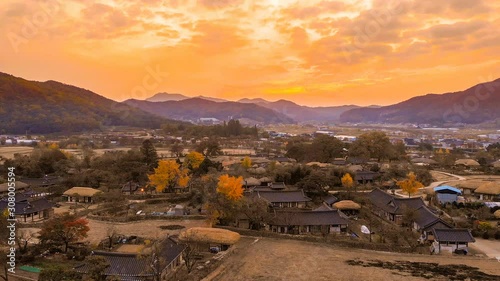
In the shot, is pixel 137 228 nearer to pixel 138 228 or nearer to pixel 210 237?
pixel 138 228

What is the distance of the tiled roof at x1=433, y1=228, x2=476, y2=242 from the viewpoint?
71.6 feet

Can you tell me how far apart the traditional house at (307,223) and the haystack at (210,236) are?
397cm

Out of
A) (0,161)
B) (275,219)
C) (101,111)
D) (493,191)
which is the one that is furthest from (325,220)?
(101,111)

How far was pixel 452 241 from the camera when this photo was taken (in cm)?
2180

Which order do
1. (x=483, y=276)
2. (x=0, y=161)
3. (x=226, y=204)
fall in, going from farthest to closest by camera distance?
(x=0, y=161)
(x=226, y=204)
(x=483, y=276)

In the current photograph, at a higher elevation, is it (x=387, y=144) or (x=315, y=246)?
(x=387, y=144)

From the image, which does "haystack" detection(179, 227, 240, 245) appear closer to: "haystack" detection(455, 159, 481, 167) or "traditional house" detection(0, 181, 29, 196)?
"traditional house" detection(0, 181, 29, 196)

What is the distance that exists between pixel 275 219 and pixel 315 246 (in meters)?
3.82

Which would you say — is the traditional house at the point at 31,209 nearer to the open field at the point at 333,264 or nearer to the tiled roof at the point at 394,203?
the open field at the point at 333,264

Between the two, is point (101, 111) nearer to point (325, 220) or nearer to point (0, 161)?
point (0, 161)

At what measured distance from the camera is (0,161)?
51906mm

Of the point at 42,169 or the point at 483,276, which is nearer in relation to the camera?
the point at 483,276

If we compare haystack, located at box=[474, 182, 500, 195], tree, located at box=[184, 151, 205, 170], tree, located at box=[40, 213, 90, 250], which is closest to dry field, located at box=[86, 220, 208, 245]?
tree, located at box=[40, 213, 90, 250]

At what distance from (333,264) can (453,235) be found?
869 centimetres
